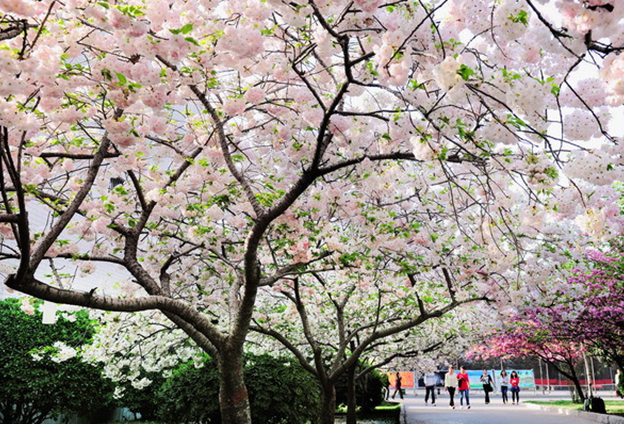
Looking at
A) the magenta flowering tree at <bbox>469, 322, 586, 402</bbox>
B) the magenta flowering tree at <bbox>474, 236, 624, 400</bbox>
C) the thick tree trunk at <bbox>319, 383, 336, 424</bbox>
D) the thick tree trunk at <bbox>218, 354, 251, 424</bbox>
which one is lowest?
the thick tree trunk at <bbox>319, 383, 336, 424</bbox>

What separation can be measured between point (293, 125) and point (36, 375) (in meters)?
7.81

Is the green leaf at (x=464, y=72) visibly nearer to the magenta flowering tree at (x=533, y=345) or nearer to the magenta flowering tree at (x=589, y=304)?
the magenta flowering tree at (x=589, y=304)

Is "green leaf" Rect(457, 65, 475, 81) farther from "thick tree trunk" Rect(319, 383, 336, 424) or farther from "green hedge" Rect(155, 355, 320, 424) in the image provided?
Result: "thick tree trunk" Rect(319, 383, 336, 424)

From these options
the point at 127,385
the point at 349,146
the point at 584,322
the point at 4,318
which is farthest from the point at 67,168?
the point at 584,322

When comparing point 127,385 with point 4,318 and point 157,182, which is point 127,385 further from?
point 157,182

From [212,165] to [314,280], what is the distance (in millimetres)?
5579

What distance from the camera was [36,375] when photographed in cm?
1024

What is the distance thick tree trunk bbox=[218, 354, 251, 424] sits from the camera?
6.21 m

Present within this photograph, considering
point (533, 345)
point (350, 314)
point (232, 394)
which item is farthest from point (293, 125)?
point (533, 345)

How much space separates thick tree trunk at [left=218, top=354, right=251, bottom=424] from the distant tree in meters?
4.89

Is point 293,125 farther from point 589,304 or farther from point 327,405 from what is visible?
point 589,304

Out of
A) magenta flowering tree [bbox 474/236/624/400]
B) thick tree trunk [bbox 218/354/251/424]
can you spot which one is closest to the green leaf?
thick tree trunk [bbox 218/354/251/424]

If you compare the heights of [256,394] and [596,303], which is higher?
[596,303]

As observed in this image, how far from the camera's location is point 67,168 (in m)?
6.65
